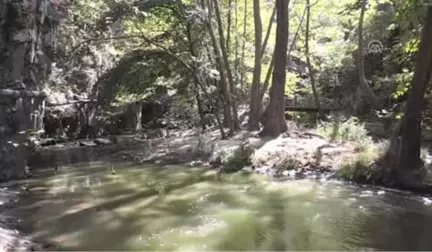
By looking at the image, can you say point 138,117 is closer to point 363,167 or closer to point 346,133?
point 346,133

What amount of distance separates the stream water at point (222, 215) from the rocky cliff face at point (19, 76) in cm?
91

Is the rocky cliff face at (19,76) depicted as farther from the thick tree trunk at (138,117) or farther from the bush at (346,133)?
the thick tree trunk at (138,117)

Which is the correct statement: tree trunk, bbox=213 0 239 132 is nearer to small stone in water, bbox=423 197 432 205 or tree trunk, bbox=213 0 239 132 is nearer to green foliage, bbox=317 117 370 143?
green foliage, bbox=317 117 370 143

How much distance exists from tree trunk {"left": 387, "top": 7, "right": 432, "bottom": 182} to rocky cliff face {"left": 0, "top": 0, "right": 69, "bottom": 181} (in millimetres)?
8270

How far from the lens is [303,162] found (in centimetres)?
1181

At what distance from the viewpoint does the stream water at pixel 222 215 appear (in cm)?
647

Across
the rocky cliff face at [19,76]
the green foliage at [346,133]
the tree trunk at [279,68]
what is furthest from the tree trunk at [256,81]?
the rocky cliff face at [19,76]

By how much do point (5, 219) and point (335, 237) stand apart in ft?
17.3

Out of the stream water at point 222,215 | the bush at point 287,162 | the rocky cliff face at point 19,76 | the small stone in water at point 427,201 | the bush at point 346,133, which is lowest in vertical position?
the stream water at point 222,215

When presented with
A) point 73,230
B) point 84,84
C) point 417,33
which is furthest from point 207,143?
point 84,84

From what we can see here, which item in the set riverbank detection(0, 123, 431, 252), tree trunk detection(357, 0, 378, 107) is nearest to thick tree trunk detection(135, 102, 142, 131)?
riverbank detection(0, 123, 431, 252)

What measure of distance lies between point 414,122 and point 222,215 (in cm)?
436

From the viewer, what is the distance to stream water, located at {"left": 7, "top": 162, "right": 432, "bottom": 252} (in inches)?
255

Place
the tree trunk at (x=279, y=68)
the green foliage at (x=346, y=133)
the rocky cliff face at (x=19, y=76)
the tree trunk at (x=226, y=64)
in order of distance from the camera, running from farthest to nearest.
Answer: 1. the tree trunk at (x=226, y=64)
2. the tree trunk at (x=279, y=68)
3. the green foliage at (x=346, y=133)
4. the rocky cliff face at (x=19, y=76)
